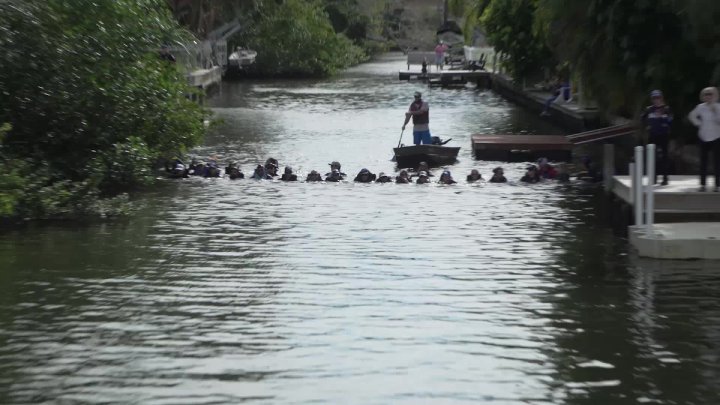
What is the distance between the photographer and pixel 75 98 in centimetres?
2219

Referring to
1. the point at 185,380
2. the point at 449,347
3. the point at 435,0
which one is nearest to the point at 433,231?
the point at 449,347

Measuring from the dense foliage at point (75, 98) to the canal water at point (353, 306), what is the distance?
99 centimetres

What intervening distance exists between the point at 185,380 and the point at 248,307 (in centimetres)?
291

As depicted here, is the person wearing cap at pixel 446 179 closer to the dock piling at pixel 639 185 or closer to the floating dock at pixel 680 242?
the dock piling at pixel 639 185

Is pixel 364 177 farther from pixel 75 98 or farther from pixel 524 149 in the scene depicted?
pixel 524 149

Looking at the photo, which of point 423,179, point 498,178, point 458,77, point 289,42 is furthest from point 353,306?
point 289,42

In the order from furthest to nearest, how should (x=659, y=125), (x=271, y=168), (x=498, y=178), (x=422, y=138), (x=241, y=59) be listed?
(x=241, y=59) → (x=422, y=138) → (x=271, y=168) → (x=498, y=178) → (x=659, y=125)

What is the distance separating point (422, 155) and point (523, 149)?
3066 millimetres

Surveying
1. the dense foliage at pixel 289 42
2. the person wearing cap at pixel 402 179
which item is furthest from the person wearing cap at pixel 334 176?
the dense foliage at pixel 289 42

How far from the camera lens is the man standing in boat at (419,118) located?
103ft

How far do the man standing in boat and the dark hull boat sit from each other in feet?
5.26

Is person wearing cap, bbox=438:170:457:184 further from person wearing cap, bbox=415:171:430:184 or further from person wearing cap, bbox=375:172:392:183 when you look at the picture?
person wearing cap, bbox=375:172:392:183

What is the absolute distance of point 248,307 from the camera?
13141 mm

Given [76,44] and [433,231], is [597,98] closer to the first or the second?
[433,231]
